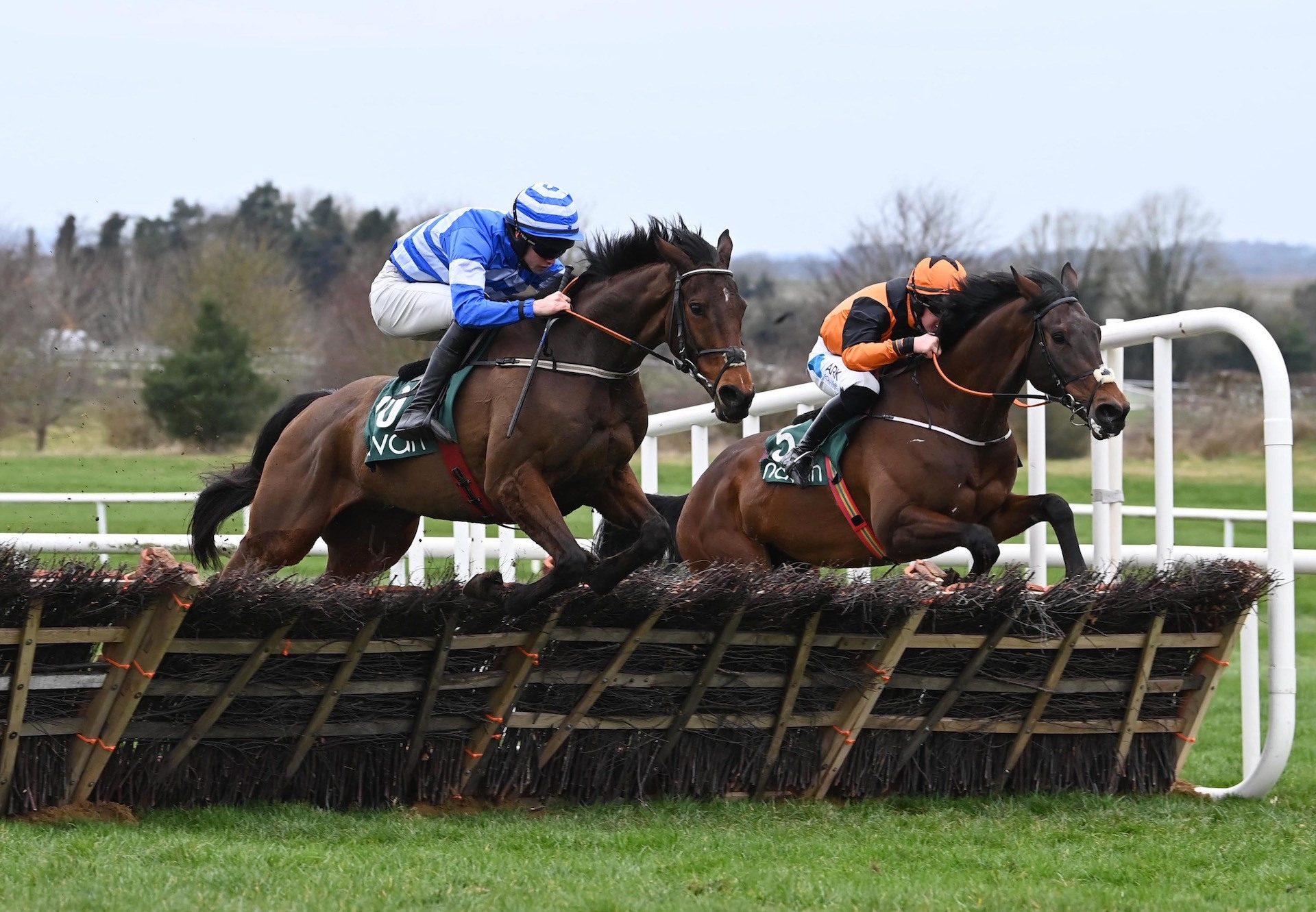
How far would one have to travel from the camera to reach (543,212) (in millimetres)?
5348

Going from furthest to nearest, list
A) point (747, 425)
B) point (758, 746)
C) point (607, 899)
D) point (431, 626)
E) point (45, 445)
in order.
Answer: point (45, 445), point (747, 425), point (758, 746), point (431, 626), point (607, 899)

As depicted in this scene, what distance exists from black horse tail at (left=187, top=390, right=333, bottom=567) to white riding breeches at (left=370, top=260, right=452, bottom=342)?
84cm

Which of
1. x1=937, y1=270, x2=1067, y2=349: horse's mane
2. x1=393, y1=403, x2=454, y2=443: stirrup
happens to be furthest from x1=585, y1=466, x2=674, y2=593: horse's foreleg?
x1=937, y1=270, x2=1067, y2=349: horse's mane

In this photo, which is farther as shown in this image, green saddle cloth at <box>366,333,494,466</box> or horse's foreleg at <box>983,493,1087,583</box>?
horse's foreleg at <box>983,493,1087,583</box>

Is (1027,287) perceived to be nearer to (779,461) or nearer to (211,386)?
(779,461)

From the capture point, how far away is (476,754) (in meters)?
4.87

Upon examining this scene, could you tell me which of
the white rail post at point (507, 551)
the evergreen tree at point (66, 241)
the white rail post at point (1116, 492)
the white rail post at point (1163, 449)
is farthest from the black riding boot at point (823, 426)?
the evergreen tree at point (66, 241)

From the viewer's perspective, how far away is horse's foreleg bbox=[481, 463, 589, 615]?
477 cm

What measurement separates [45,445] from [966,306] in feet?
64.5

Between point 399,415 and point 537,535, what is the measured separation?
86 cm

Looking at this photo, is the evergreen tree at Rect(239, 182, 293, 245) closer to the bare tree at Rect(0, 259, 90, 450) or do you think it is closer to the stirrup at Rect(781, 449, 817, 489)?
the bare tree at Rect(0, 259, 90, 450)

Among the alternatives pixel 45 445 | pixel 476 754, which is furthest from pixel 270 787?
pixel 45 445

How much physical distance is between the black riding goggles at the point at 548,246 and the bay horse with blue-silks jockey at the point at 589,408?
0.12 m

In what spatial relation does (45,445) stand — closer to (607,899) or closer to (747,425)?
(747,425)
